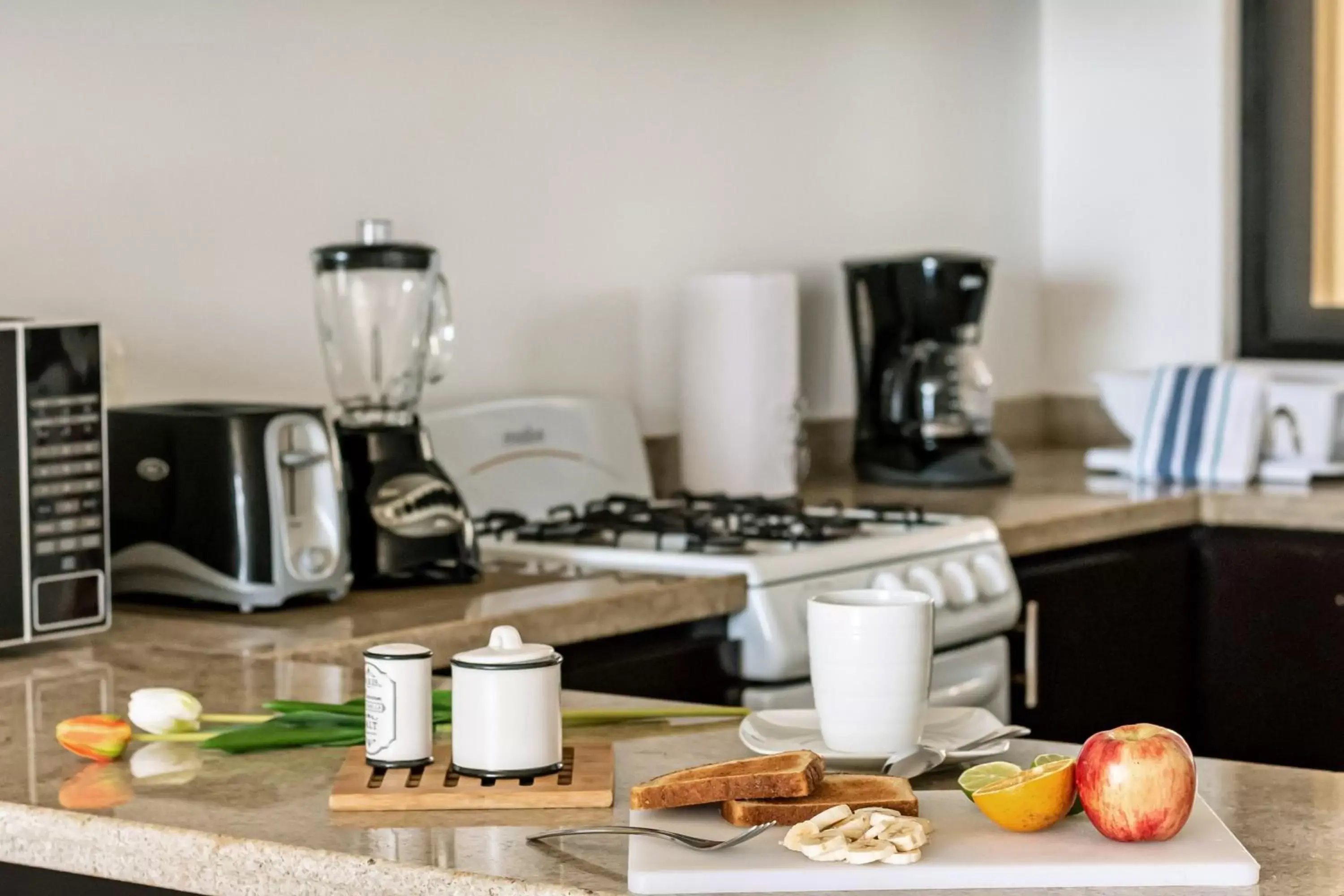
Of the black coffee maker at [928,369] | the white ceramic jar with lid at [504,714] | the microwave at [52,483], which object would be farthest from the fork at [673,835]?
the black coffee maker at [928,369]

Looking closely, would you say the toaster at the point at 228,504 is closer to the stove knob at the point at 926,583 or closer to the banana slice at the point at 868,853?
the stove knob at the point at 926,583

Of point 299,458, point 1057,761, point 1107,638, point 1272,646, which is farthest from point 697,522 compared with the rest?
point 1057,761

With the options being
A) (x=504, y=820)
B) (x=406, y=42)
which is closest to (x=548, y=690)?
(x=504, y=820)

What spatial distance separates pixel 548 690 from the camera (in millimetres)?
1137

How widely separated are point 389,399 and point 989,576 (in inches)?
29.9

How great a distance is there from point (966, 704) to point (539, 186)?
0.94 metres

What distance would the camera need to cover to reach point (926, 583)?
7.25 ft

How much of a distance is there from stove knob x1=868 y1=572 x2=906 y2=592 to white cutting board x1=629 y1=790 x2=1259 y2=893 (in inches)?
45.3

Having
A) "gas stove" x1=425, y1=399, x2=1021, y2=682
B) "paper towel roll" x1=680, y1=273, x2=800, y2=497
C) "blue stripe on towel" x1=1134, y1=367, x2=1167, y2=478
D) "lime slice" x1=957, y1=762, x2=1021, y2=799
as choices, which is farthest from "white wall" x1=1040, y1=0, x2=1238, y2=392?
"lime slice" x1=957, y1=762, x2=1021, y2=799

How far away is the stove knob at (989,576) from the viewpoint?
234 centimetres

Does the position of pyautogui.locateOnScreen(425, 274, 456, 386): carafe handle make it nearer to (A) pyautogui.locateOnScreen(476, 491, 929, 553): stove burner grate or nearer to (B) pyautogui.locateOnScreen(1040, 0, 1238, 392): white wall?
(A) pyautogui.locateOnScreen(476, 491, 929, 553): stove burner grate

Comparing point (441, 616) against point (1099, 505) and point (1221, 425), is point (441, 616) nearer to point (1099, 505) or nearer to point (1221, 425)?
point (1099, 505)

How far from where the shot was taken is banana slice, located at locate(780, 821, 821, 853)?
96 centimetres

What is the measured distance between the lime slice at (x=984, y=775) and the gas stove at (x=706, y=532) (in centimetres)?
89
